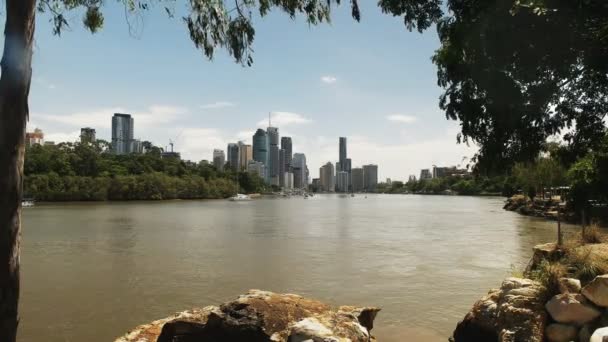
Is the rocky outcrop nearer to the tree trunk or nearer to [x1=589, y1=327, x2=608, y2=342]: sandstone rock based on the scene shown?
[x1=589, y1=327, x2=608, y2=342]: sandstone rock

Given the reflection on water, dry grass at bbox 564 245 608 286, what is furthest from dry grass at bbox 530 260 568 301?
the reflection on water

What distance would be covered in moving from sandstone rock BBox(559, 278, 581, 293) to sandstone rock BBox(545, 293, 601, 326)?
30 cm

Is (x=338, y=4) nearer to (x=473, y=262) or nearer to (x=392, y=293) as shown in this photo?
(x=392, y=293)

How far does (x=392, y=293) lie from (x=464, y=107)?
1120cm

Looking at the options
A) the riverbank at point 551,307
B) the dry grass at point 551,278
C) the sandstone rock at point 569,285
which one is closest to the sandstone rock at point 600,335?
the riverbank at point 551,307

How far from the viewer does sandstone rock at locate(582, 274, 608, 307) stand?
8945 millimetres

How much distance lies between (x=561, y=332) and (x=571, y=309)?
504 mm

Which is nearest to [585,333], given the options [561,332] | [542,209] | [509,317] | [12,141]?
[561,332]

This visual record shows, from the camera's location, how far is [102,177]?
416 ft

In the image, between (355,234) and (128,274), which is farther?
(355,234)

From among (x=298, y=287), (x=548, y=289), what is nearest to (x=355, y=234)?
(x=298, y=287)

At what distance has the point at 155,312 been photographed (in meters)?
15.1

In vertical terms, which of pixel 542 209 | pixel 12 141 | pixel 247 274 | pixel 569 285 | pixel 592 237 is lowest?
pixel 247 274

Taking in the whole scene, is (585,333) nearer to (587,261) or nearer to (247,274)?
(587,261)
